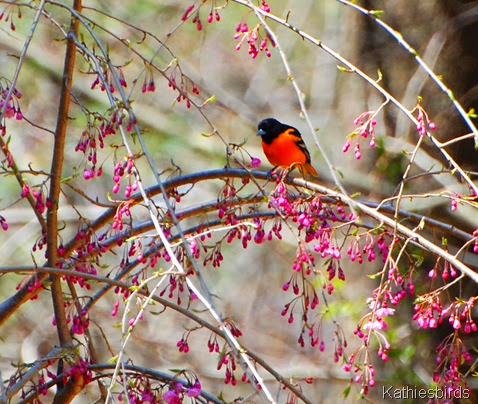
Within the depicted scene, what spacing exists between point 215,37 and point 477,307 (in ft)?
13.1

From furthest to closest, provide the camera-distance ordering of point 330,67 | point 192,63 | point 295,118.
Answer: point 192,63
point 295,118
point 330,67

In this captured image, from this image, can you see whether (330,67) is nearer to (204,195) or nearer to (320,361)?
(204,195)

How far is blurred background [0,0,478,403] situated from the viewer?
4.60 m

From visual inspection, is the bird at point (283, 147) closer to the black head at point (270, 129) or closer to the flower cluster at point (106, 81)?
the black head at point (270, 129)

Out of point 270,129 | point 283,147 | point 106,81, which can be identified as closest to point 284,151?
point 283,147

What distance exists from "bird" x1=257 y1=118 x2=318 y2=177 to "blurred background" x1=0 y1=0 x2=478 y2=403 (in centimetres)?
66

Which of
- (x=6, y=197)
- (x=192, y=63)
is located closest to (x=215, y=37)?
(x=192, y=63)

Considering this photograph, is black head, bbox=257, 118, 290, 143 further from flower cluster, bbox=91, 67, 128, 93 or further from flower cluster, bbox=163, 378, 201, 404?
flower cluster, bbox=163, 378, 201, 404

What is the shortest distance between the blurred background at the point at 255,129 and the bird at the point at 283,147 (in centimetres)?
66

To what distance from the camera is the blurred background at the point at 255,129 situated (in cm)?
460

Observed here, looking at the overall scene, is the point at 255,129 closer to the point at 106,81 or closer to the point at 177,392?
the point at 106,81

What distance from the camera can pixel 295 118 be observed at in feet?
21.2

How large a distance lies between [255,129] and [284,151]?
209cm

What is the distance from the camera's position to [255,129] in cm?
598
